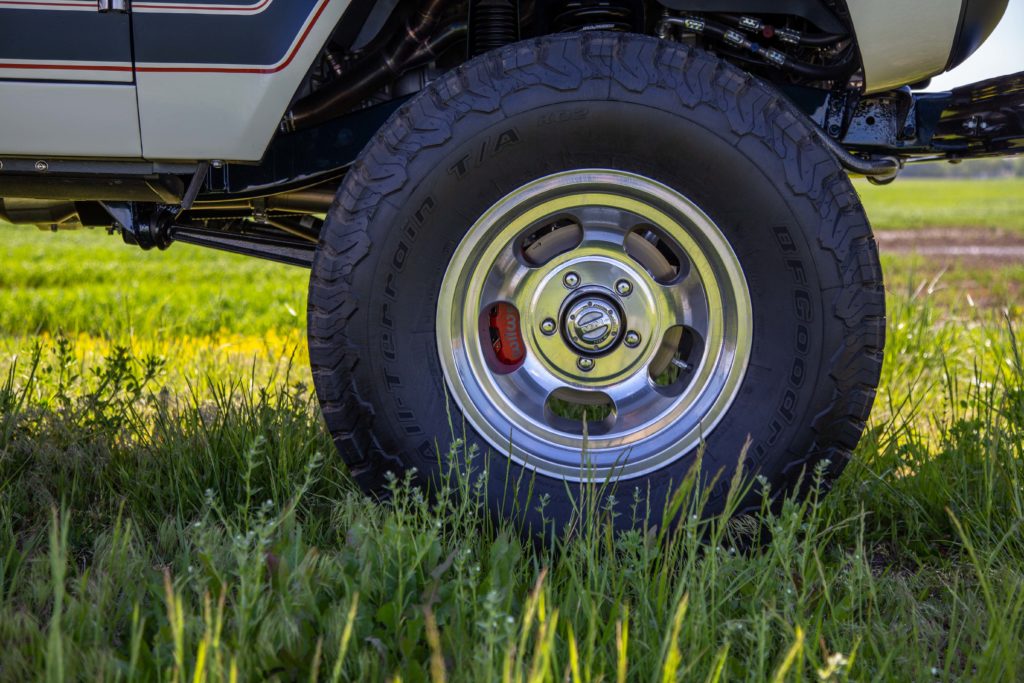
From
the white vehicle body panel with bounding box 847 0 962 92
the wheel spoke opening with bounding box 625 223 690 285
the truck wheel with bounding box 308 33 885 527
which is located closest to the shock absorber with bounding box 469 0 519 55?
the truck wheel with bounding box 308 33 885 527

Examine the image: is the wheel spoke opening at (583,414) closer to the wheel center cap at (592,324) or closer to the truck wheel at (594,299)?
the truck wheel at (594,299)

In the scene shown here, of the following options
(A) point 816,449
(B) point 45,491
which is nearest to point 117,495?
(B) point 45,491

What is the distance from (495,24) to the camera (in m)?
2.29

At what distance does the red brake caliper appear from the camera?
226 cm

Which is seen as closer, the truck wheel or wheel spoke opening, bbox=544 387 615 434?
the truck wheel

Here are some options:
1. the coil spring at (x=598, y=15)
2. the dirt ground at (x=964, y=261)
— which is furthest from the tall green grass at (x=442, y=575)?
the dirt ground at (x=964, y=261)

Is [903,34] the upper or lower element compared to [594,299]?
upper

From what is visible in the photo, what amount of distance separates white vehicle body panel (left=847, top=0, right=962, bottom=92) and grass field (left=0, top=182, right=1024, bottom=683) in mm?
1023

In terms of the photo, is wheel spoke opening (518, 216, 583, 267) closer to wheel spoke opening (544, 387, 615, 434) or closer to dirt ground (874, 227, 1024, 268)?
wheel spoke opening (544, 387, 615, 434)

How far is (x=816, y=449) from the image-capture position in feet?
6.60

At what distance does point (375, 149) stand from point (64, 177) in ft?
2.66

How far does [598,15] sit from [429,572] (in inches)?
60.3

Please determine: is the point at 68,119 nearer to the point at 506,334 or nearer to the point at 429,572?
the point at 506,334

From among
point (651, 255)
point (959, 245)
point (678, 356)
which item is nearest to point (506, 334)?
point (651, 255)
